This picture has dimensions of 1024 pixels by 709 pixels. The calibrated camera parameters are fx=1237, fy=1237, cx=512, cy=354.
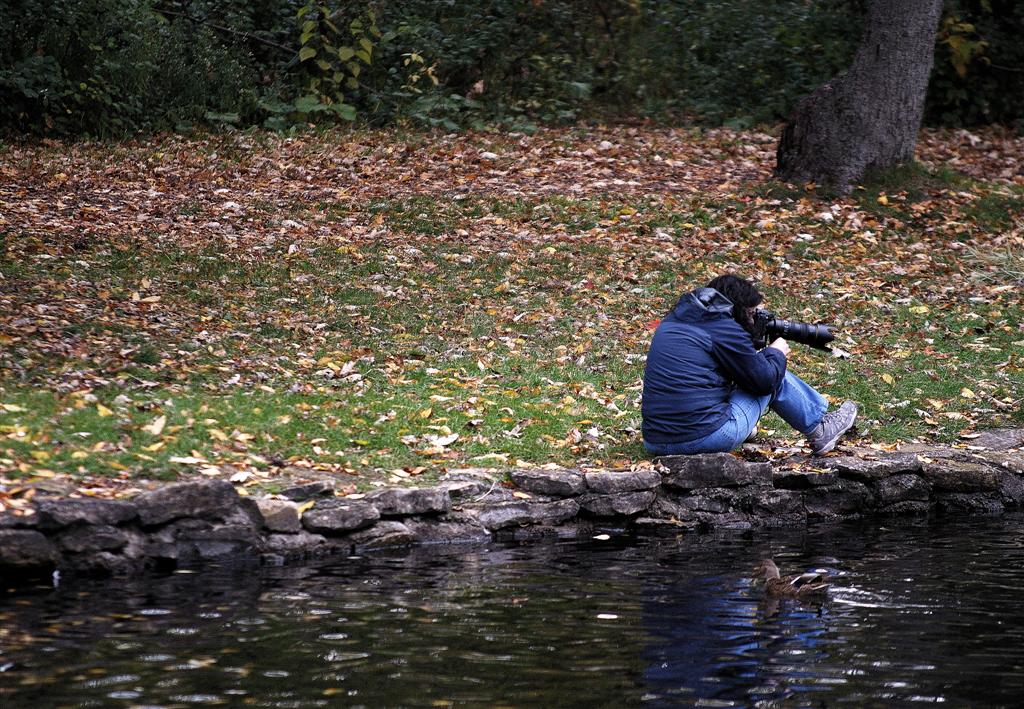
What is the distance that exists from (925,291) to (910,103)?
2.95m

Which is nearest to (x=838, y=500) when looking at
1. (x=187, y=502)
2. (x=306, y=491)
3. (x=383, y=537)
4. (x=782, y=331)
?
(x=782, y=331)

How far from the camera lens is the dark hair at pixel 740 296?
7.88 metres

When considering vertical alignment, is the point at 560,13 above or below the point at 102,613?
above

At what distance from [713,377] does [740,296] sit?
54 cm

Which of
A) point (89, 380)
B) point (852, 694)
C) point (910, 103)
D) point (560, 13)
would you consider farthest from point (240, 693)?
point (560, 13)

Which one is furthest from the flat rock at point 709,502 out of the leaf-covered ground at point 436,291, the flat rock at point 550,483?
the flat rock at point 550,483

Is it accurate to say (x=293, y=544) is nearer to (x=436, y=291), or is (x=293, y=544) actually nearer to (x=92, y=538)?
(x=92, y=538)

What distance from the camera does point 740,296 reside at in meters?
7.88

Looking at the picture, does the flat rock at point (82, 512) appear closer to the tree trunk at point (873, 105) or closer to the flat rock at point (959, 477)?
the flat rock at point (959, 477)

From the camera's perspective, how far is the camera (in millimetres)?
8000

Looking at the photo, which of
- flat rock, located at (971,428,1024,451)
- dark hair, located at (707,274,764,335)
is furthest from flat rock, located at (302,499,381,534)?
flat rock, located at (971,428,1024,451)

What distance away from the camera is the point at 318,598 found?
617 centimetres

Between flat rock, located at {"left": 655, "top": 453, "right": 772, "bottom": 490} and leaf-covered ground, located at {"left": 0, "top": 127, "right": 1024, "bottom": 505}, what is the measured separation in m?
0.40

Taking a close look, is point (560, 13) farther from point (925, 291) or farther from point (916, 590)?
point (916, 590)
